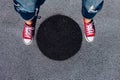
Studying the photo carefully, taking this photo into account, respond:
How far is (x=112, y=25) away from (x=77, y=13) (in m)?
0.46

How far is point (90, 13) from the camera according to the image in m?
2.45

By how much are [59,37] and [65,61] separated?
0.31 metres

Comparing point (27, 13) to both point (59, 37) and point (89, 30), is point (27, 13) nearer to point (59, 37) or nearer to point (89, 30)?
point (59, 37)

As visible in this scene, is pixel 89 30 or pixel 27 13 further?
pixel 89 30

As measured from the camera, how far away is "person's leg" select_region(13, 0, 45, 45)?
2.18 meters

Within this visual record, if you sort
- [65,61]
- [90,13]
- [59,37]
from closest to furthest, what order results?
[90,13] → [65,61] → [59,37]

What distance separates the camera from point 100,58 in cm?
263

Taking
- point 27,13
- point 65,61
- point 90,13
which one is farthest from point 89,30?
point 27,13

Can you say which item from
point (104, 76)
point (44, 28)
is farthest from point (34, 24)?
point (104, 76)

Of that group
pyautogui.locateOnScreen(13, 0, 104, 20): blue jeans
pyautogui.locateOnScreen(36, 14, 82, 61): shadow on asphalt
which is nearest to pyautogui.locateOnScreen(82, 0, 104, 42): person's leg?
pyautogui.locateOnScreen(13, 0, 104, 20): blue jeans

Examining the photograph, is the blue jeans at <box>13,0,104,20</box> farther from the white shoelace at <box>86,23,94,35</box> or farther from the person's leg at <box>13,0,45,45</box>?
the white shoelace at <box>86,23,94,35</box>

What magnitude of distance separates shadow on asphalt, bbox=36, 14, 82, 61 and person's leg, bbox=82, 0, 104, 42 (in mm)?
106

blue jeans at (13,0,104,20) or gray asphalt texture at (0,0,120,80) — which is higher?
blue jeans at (13,0,104,20)

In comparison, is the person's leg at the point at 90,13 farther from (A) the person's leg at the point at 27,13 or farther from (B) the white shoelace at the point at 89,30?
(A) the person's leg at the point at 27,13
